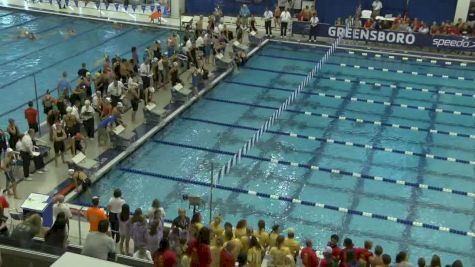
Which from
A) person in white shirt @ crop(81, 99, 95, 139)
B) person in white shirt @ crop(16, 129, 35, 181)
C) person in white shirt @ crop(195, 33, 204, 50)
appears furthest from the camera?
person in white shirt @ crop(195, 33, 204, 50)

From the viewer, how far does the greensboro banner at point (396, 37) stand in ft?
59.4

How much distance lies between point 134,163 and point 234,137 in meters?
2.33

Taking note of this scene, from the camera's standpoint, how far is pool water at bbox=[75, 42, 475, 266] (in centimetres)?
963

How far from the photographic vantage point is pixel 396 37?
18.7 meters

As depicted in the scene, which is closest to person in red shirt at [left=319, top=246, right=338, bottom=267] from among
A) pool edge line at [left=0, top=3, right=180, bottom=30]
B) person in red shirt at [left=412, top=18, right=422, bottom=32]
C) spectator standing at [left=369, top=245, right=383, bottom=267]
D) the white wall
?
spectator standing at [left=369, top=245, right=383, bottom=267]

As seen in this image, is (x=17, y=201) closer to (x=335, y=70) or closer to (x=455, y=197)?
(x=455, y=197)

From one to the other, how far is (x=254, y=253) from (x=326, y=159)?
5153mm

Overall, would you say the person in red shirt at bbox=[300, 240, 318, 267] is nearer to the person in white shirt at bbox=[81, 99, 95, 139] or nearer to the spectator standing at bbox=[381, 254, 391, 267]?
the spectator standing at bbox=[381, 254, 391, 267]

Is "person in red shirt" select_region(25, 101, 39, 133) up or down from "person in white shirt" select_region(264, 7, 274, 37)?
down

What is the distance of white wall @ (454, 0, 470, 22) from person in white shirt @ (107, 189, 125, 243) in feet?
51.3

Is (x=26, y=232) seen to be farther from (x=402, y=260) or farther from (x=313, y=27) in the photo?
(x=313, y=27)

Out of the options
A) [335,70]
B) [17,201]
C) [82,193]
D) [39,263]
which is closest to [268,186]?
[82,193]

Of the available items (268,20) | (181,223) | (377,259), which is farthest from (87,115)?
(268,20)

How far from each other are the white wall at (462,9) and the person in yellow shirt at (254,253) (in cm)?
1568
